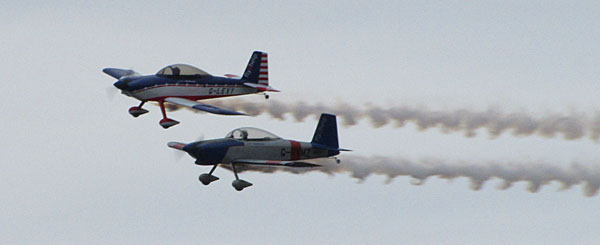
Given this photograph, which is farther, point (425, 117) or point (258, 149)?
point (425, 117)

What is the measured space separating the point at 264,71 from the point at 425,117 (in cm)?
682

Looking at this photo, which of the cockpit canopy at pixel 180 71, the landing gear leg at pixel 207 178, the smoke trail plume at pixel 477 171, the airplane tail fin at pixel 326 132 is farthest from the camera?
the cockpit canopy at pixel 180 71

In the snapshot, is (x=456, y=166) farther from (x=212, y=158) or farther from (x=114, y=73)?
(x=114, y=73)

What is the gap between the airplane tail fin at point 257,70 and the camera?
6906 centimetres

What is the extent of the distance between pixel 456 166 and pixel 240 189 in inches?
397

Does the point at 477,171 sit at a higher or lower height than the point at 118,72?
lower

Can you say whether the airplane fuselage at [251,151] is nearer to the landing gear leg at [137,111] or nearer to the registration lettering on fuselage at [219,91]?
the registration lettering on fuselage at [219,91]

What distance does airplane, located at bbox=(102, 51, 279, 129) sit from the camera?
6700 cm

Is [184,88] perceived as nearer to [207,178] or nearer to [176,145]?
[176,145]

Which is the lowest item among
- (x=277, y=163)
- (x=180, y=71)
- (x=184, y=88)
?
(x=277, y=163)

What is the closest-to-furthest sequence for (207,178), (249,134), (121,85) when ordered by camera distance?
(207,178) → (249,134) → (121,85)

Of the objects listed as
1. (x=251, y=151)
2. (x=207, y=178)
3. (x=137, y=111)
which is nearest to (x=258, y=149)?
(x=251, y=151)

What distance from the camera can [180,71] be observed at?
2675 inches

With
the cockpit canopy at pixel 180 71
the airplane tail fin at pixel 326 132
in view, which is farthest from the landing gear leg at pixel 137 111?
the airplane tail fin at pixel 326 132
